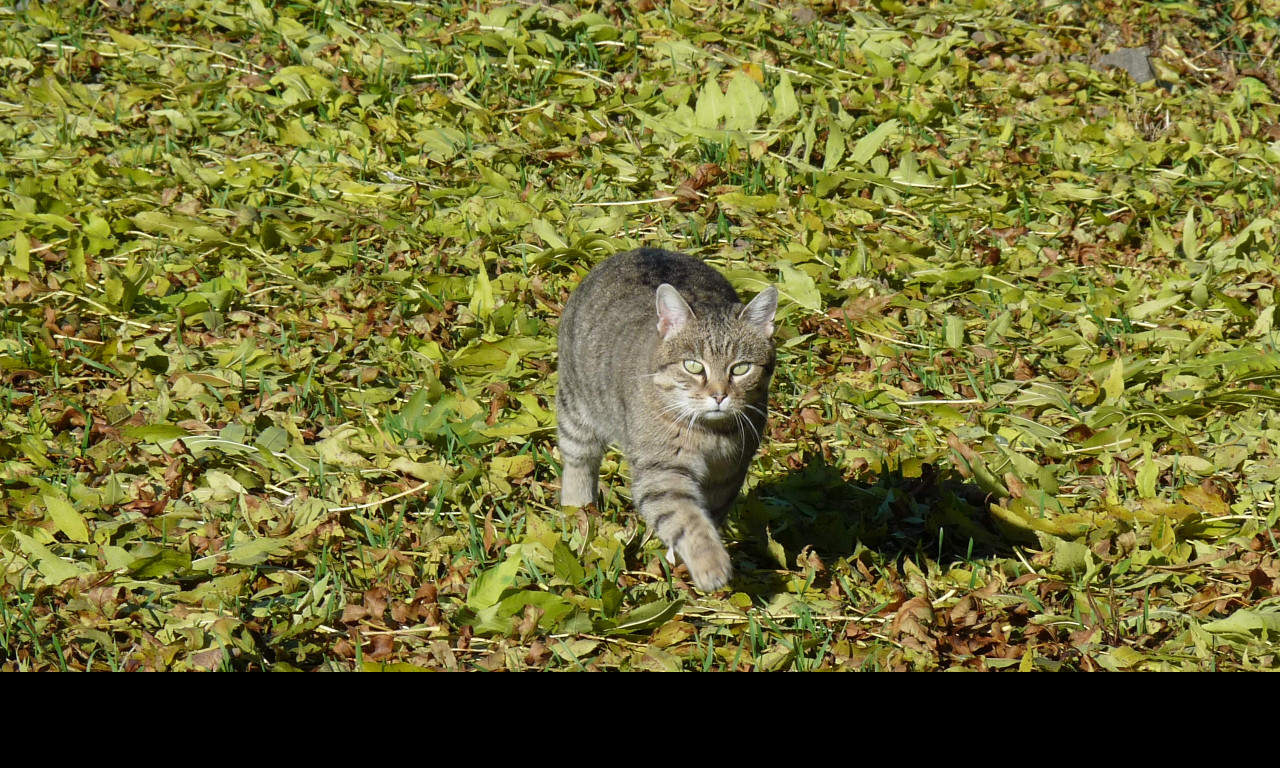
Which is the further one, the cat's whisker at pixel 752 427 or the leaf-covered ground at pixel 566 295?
the cat's whisker at pixel 752 427

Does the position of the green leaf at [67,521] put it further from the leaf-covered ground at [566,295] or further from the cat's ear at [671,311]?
the cat's ear at [671,311]

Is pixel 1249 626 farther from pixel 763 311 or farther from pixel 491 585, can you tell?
pixel 491 585

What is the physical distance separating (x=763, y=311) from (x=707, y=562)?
1.17m

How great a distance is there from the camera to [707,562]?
413cm

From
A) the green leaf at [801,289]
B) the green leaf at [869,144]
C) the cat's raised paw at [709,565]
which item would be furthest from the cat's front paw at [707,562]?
the green leaf at [869,144]

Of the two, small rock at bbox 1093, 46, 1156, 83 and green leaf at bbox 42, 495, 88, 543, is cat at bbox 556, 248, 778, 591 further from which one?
small rock at bbox 1093, 46, 1156, 83

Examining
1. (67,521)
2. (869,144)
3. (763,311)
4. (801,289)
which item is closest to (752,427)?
(763,311)

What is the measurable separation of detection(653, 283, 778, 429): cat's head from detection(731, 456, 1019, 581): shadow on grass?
0.54m

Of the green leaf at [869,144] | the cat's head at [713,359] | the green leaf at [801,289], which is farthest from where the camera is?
the green leaf at [869,144]

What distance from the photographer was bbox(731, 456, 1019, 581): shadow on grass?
492 cm

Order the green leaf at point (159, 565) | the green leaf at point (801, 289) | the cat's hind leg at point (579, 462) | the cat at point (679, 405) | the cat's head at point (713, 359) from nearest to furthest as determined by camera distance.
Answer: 1. the green leaf at point (159, 565)
2. the cat at point (679, 405)
3. the cat's head at point (713, 359)
4. the cat's hind leg at point (579, 462)
5. the green leaf at point (801, 289)

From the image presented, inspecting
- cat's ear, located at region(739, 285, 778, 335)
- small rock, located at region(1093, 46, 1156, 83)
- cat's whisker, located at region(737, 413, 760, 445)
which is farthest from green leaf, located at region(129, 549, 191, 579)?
small rock, located at region(1093, 46, 1156, 83)

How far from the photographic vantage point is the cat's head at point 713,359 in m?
4.68

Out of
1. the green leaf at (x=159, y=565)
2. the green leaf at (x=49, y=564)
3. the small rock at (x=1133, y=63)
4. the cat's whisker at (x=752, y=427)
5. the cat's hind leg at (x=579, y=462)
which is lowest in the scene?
the green leaf at (x=49, y=564)
